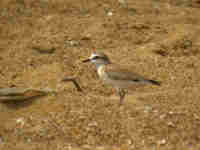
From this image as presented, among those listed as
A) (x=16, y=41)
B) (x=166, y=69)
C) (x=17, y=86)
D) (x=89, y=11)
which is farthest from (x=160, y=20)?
(x=17, y=86)

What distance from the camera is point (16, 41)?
26.9 feet

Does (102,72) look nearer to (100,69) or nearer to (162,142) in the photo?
(100,69)

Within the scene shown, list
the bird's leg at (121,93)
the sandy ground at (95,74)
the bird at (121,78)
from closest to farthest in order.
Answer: the sandy ground at (95,74)
the bird at (121,78)
the bird's leg at (121,93)

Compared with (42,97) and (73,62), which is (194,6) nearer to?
(73,62)

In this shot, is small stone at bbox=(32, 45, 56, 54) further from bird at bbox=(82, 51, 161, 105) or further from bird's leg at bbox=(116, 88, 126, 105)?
bird's leg at bbox=(116, 88, 126, 105)

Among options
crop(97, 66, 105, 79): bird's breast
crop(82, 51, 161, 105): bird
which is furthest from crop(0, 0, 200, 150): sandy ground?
crop(97, 66, 105, 79): bird's breast

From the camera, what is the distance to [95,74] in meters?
7.23

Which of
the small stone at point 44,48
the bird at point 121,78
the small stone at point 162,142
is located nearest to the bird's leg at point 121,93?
the bird at point 121,78

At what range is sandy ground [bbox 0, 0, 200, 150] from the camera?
16.1 feet

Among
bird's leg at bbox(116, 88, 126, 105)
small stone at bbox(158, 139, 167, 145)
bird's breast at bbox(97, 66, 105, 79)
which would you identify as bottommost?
bird's leg at bbox(116, 88, 126, 105)

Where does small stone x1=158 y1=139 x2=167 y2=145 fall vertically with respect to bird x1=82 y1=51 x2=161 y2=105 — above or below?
below

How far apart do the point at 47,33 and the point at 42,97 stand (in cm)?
287

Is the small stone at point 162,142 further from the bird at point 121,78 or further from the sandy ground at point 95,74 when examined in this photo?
the bird at point 121,78

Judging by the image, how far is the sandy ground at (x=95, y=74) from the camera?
16.1 ft
